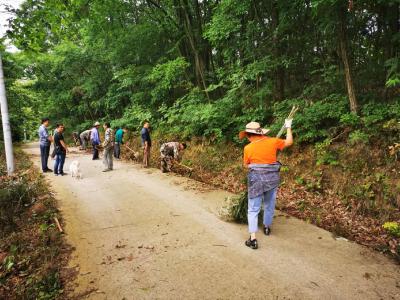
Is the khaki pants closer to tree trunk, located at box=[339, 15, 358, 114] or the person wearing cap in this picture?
tree trunk, located at box=[339, 15, 358, 114]

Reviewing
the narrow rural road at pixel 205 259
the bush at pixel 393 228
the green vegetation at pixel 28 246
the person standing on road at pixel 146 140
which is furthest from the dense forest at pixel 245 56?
the narrow rural road at pixel 205 259

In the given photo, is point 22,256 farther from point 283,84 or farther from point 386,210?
point 283,84

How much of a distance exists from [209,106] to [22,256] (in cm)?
792

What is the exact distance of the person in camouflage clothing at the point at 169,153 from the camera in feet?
35.8

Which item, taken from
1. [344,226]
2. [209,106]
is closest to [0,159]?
[209,106]

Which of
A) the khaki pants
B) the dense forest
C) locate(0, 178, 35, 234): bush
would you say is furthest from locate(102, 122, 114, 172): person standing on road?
locate(0, 178, 35, 234): bush

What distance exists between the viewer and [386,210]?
5680 mm

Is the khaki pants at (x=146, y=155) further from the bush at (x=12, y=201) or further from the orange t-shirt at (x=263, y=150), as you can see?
the orange t-shirt at (x=263, y=150)

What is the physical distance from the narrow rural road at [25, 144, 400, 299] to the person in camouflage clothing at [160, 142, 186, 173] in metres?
4.01

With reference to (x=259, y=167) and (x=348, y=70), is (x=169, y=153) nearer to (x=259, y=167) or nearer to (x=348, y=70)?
(x=348, y=70)

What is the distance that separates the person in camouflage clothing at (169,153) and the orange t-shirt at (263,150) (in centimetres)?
623

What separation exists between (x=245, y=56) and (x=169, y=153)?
4.55 meters

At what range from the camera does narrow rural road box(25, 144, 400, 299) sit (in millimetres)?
3646

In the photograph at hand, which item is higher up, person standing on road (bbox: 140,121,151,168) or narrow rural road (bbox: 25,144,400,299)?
person standing on road (bbox: 140,121,151,168)
